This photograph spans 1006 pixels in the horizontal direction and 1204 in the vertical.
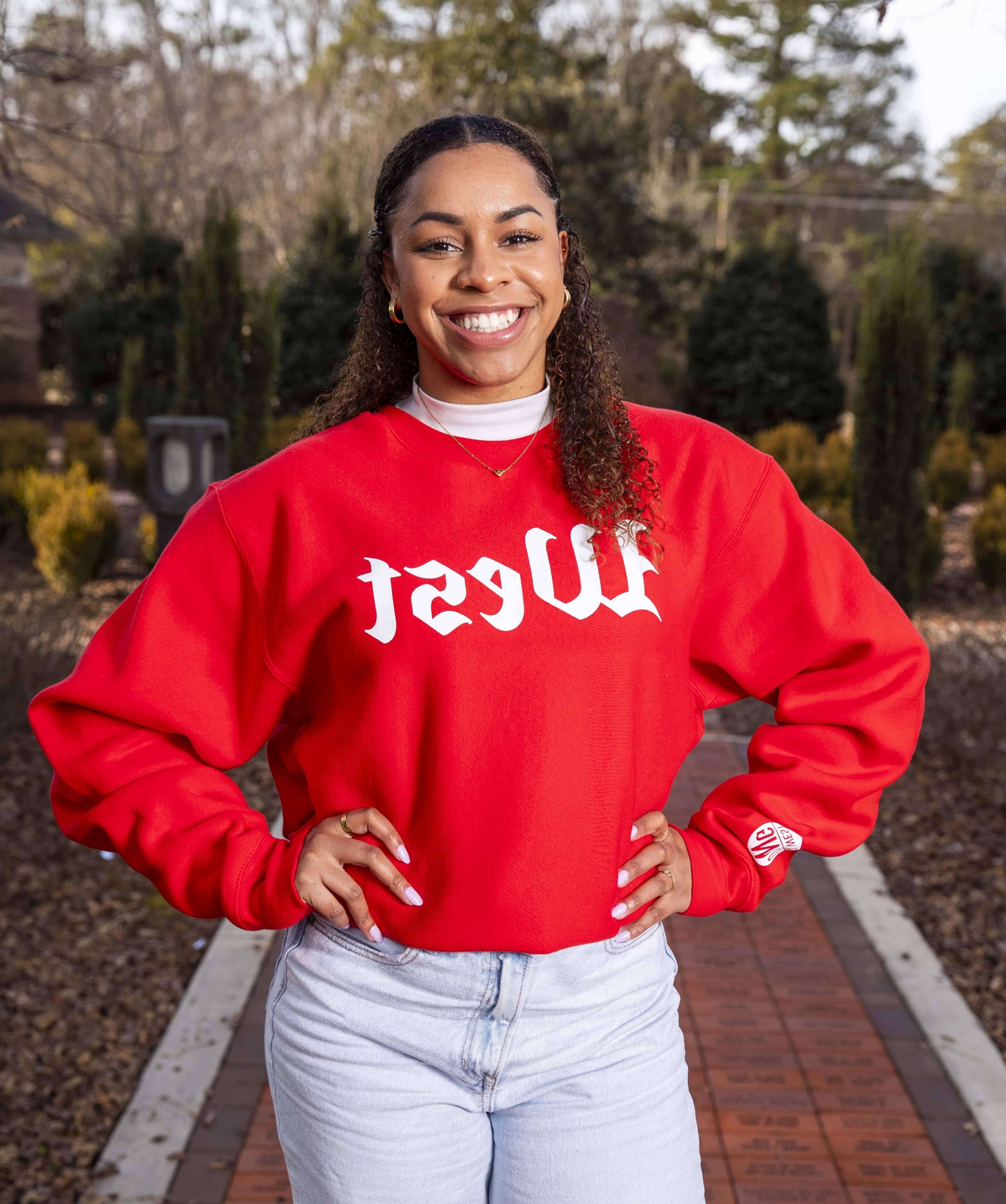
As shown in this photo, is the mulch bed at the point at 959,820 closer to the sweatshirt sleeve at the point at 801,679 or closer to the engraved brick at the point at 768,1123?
the engraved brick at the point at 768,1123

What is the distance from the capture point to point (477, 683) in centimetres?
153

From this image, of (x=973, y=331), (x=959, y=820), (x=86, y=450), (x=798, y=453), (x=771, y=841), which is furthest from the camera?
(x=973, y=331)

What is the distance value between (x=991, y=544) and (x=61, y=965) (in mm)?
7496

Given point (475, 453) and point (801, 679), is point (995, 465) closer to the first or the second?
point (801, 679)

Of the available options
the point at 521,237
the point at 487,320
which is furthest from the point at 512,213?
the point at 487,320

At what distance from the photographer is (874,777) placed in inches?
68.6

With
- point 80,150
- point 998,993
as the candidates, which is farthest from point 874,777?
point 80,150

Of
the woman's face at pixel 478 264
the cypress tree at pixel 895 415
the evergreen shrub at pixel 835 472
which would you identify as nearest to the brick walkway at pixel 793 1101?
the woman's face at pixel 478 264

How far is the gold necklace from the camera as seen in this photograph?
165 cm

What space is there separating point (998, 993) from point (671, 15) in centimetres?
2959

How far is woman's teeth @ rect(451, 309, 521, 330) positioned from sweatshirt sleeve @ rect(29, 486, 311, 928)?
1.38 feet

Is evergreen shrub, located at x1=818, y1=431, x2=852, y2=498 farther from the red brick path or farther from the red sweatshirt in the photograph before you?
the red sweatshirt

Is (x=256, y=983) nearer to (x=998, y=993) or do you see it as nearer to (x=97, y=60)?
(x=998, y=993)

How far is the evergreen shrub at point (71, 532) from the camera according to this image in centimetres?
916
